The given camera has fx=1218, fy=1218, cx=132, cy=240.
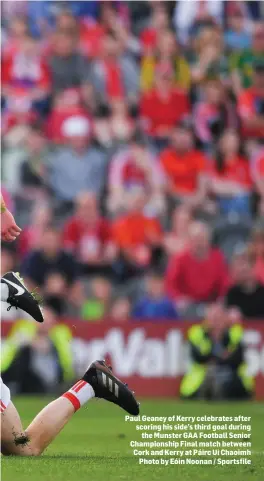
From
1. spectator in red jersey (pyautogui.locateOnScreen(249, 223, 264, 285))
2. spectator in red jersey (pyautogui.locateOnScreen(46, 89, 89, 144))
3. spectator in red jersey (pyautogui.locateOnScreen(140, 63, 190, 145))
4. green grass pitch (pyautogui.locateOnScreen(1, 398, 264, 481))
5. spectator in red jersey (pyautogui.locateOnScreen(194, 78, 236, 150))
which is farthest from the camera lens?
spectator in red jersey (pyautogui.locateOnScreen(194, 78, 236, 150))

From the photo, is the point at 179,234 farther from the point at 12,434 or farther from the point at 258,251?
the point at 12,434

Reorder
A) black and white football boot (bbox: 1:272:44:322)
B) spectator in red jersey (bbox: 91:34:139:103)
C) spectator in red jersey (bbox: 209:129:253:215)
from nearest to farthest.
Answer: black and white football boot (bbox: 1:272:44:322) < spectator in red jersey (bbox: 209:129:253:215) < spectator in red jersey (bbox: 91:34:139:103)

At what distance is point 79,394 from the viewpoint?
8164 mm

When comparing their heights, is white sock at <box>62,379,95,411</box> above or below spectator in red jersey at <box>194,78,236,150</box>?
below

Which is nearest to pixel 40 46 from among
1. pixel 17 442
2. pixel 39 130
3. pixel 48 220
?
pixel 39 130

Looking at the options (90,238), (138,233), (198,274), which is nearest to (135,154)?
(138,233)

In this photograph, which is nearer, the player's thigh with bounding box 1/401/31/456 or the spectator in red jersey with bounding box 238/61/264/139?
the player's thigh with bounding box 1/401/31/456

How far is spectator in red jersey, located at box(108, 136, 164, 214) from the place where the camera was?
16.9 m

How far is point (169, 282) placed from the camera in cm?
1611

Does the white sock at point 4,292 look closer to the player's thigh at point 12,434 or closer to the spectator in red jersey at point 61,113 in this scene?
the player's thigh at point 12,434

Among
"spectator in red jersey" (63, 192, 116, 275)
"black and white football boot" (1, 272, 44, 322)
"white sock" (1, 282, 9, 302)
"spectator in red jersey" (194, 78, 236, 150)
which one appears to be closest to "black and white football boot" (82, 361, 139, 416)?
"black and white football boot" (1, 272, 44, 322)

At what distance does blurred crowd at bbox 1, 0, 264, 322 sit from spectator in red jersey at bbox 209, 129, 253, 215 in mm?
21

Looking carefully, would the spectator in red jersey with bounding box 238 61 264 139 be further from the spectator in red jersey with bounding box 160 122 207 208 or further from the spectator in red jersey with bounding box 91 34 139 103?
the spectator in red jersey with bounding box 91 34 139 103

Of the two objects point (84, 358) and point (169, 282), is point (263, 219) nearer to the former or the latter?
point (169, 282)
